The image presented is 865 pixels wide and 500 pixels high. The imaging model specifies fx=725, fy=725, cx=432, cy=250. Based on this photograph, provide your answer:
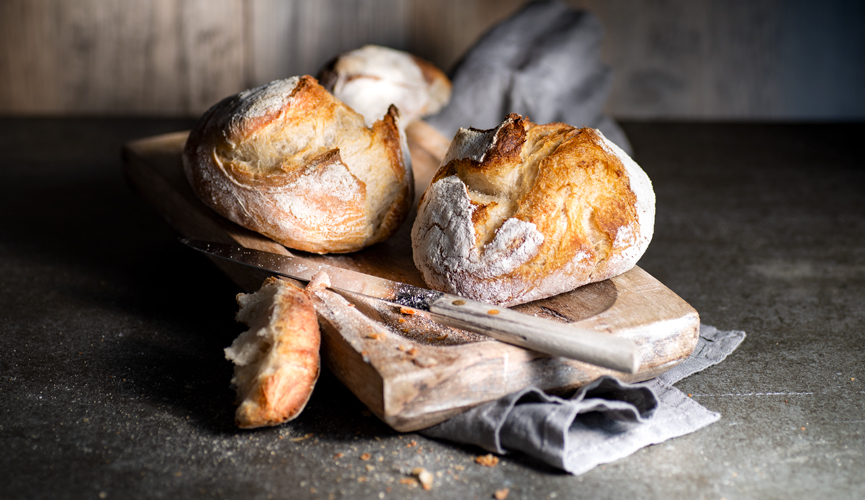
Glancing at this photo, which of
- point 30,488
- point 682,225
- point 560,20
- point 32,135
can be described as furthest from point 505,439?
point 32,135

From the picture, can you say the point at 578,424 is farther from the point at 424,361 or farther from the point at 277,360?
the point at 277,360

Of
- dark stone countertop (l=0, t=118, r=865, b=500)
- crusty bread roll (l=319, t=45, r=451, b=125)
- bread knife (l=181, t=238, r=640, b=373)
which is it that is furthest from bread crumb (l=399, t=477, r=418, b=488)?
crusty bread roll (l=319, t=45, r=451, b=125)

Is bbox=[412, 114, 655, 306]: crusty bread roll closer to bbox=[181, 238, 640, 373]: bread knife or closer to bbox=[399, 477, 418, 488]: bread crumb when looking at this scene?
bbox=[181, 238, 640, 373]: bread knife

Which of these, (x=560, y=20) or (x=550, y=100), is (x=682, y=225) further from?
(x=560, y=20)

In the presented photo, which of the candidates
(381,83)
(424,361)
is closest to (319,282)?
(424,361)

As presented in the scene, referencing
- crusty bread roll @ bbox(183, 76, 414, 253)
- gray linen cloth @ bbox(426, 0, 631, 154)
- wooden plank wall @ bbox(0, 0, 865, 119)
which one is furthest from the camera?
wooden plank wall @ bbox(0, 0, 865, 119)

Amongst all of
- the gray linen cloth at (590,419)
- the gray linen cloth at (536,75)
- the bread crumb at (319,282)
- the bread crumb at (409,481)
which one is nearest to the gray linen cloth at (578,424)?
the gray linen cloth at (590,419)
